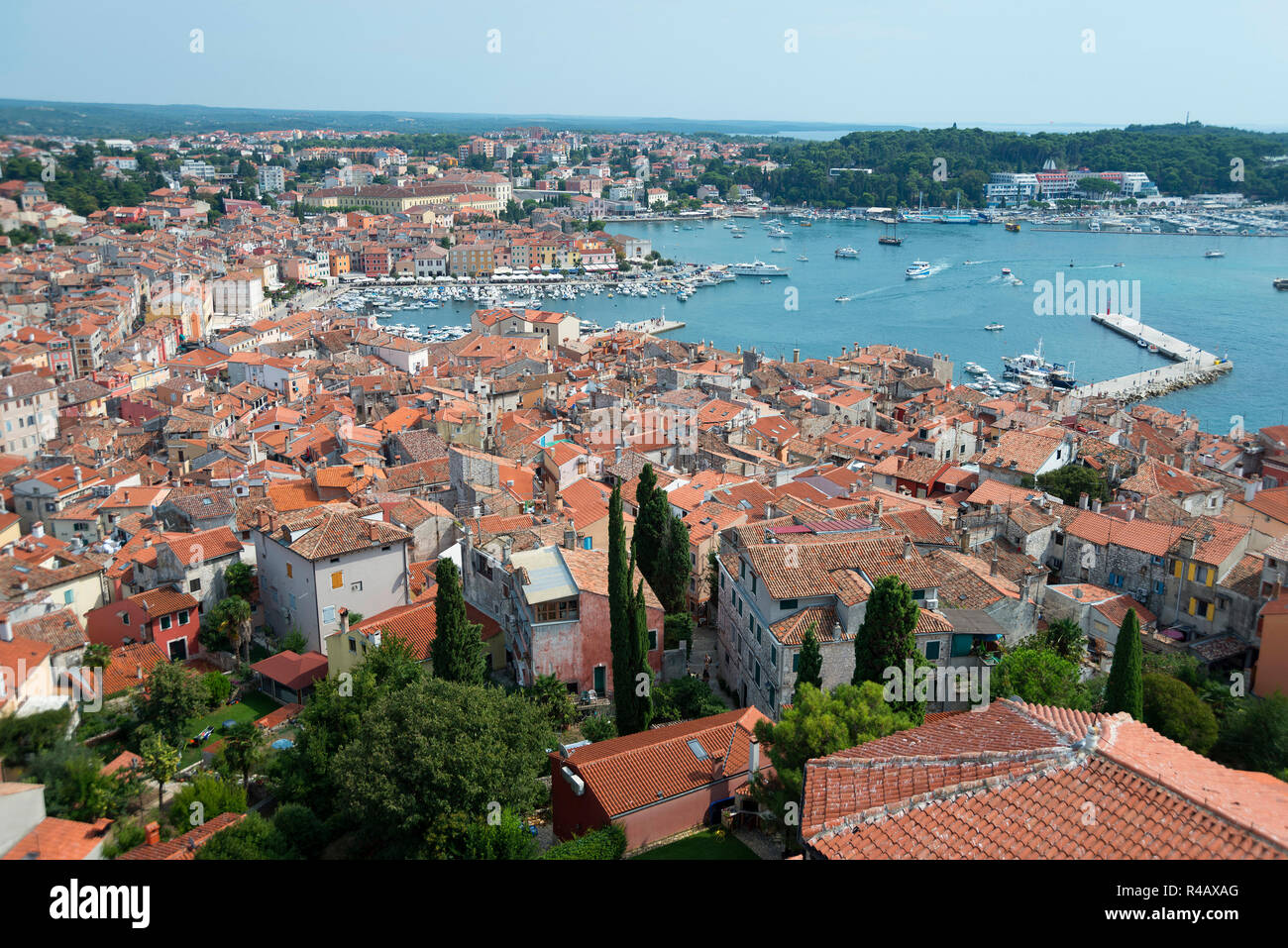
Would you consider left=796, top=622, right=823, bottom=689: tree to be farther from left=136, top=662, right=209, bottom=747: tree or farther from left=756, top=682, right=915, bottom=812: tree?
left=136, top=662, right=209, bottom=747: tree

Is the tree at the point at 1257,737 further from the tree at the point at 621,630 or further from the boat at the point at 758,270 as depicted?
the boat at the point at 758,270

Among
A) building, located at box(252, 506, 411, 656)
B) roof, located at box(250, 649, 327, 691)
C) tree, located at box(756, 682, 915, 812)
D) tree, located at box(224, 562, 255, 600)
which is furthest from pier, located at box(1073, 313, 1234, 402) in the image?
tree, located at box(756, 682, 915, 812)

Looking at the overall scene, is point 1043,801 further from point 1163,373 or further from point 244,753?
point 1163,373

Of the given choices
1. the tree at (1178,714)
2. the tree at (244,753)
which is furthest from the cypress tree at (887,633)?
the tree at (244,753)

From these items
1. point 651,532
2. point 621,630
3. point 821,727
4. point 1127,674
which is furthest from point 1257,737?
point 651,532

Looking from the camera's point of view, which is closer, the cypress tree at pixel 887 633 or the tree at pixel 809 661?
the cypress tree at pixel 887 633
